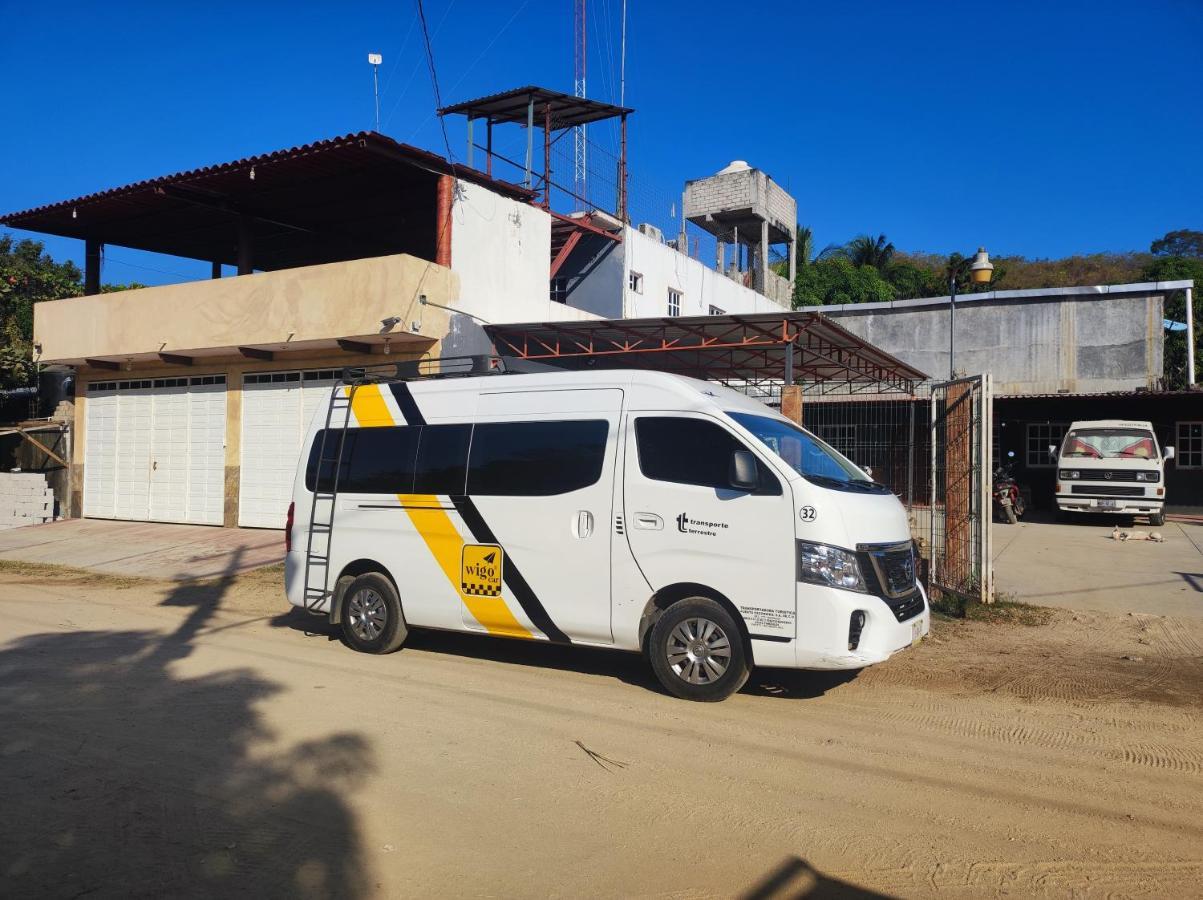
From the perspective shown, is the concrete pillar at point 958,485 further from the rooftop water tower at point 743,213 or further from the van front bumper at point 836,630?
the rooftop water tower at point 743,213

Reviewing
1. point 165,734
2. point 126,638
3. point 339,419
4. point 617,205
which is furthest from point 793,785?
point 617,205

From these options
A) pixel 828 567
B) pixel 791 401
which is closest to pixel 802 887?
pixel 828 567

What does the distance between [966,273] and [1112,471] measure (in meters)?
21.8

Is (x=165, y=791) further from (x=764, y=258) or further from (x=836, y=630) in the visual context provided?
(x=764, y=258)

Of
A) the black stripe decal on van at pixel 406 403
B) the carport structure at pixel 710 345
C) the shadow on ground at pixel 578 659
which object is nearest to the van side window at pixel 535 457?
the black stripe decal on van at pixel 406 403

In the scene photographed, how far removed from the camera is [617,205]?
22.9 m

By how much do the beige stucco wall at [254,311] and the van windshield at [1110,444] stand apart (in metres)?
14.6

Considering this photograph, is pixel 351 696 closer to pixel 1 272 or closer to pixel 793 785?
pixel 793 785

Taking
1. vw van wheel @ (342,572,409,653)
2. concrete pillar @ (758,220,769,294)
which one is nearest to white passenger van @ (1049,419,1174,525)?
concrete pillar @ (758,220,769,294)

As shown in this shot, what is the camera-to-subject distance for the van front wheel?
21.0ft

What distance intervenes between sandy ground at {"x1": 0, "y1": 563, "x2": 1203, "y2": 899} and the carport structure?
5.62 m

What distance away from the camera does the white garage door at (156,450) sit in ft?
60.8

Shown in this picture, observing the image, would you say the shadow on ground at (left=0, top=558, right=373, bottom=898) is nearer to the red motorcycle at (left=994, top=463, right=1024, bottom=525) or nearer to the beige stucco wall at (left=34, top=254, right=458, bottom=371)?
the beige stucco wall at (left=34, top=254, right=458, bottom=371)

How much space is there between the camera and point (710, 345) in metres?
14.7
